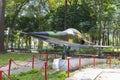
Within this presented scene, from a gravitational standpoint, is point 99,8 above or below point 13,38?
above

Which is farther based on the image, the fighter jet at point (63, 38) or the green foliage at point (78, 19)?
the green foliage at point (78, 19)

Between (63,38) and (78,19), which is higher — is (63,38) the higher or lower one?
the lower one

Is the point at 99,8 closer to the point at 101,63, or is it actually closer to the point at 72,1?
the point at 72,1

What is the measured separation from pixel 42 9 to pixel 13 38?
9518mm

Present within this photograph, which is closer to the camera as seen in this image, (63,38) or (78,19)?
(63,38)

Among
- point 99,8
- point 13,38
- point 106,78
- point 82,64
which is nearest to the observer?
point 106,78

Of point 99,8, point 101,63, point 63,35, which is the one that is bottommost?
point 101,63

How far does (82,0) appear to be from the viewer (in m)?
48.2

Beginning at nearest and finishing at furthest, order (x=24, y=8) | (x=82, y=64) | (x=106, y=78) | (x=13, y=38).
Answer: (x=106, y=78)
(x=82, y=64)
(x=24, y=8)
(x=13, y=38)

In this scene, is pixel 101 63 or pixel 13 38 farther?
pixel 13 38

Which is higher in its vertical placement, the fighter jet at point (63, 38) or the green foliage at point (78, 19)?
the green foliage at point (78, 19)

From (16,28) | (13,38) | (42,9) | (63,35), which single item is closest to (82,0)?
(42,9)

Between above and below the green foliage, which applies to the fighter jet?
below

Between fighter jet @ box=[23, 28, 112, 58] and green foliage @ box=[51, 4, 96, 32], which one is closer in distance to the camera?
fighter jet @ box=[23, 28, 112, 58]
